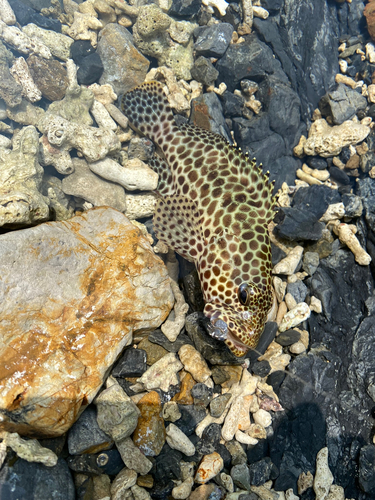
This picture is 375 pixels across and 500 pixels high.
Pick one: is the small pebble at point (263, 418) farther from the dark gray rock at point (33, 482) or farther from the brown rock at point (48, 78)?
the brown rock at point (48, 78)

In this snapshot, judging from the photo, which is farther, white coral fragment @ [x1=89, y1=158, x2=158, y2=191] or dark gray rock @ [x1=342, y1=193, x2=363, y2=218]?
dark gray rock @ [x1=342, y1=193, x2=363, y2=218]

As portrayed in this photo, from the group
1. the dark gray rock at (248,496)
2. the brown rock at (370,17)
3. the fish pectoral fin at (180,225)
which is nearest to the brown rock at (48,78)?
the fish pectoral fin at (180,225)

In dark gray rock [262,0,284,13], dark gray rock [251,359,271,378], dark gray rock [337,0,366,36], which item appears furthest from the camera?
dark gray rock [337,0,366,36]

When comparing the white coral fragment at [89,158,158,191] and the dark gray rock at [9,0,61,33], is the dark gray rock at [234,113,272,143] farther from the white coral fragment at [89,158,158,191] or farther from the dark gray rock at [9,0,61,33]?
the dark gray rock at [9,0,61,33]

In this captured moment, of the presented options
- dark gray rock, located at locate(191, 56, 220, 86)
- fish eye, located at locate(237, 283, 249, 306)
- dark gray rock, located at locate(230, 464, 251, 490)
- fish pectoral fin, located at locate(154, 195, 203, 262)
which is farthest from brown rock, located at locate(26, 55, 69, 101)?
dark gray rock, located at locate(230, 464, 251, 490)

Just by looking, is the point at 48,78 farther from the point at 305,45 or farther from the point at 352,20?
the point at 352,20

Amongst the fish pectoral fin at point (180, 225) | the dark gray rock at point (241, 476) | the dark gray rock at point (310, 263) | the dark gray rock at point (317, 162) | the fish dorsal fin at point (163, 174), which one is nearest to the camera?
the dark gray rock at point (241, 476)
